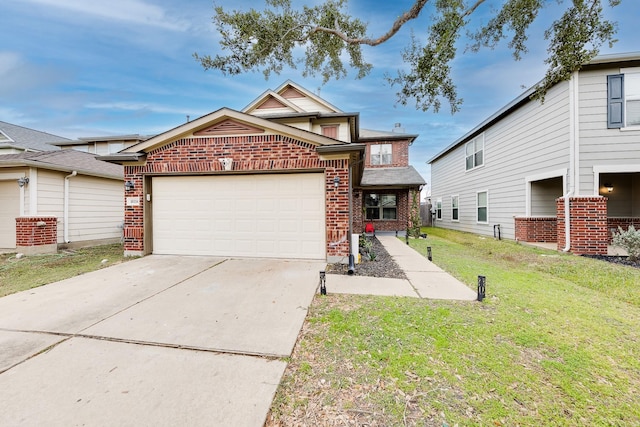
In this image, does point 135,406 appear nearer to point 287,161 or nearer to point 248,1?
point 287,161

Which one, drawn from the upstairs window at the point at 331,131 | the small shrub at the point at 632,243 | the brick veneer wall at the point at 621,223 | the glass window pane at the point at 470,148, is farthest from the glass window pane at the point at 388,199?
the small shrub at the point at 632,243

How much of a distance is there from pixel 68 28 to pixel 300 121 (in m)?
8.12

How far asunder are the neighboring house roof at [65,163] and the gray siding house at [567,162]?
16.1m

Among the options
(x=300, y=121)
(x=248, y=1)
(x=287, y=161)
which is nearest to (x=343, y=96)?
(x=300, y=121)

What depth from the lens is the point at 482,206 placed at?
1390 cm

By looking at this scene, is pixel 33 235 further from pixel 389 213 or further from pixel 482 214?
pixel 482 214

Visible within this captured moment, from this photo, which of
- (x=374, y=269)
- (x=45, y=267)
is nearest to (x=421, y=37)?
(x=374, y=269)

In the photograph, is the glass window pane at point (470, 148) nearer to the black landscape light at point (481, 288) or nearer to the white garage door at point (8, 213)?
the black landscape light at point (481, 288)

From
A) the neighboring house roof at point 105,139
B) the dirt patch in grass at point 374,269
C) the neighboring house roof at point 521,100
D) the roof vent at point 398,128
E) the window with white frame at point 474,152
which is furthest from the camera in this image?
the roof vent at point 398,128

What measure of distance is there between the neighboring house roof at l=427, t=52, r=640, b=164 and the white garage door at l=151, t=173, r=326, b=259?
25.4 feet

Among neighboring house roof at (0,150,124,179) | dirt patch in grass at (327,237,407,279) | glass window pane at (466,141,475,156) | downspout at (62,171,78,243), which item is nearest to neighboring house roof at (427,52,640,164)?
glass window pane at (466,141,475,156)

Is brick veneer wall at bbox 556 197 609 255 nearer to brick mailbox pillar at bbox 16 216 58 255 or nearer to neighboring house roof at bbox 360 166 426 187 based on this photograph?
neighboring house roof at bbox 360 166 426 187

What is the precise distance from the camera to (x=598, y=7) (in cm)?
556

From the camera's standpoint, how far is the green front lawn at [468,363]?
194cm
